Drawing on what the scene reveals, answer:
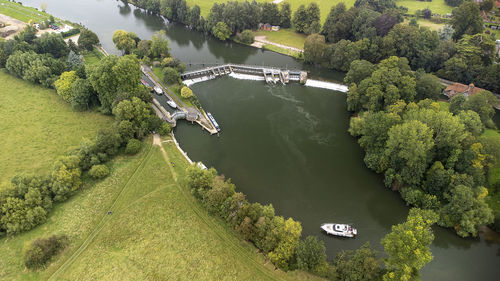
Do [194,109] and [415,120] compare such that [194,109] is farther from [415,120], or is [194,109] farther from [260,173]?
[415,120]

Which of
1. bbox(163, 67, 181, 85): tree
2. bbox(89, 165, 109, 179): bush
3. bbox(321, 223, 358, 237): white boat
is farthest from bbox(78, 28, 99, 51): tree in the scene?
bbox(321, 223, 358, 237): white boat

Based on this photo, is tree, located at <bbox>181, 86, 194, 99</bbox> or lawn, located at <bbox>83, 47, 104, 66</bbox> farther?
lawn, located at <bbox>83, 47, 104, 66</bbox>

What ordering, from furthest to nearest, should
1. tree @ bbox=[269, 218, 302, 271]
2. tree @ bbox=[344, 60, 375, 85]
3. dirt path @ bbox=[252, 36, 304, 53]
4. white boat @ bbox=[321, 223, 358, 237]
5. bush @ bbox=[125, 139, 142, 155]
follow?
dirt path @ bbox=[252, 36, 304, 53] → tree @ bbox=[344, 60, 375, 85] → bush @ bbox=[125, 139, 142, 155] → white boat @ bbox=[321, 223, 358, 237] → tree @ bbox=[269, 218, 302, 271]

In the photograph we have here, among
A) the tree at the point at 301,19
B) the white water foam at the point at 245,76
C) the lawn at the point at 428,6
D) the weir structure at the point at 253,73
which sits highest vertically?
the lawn at the point at 428,6

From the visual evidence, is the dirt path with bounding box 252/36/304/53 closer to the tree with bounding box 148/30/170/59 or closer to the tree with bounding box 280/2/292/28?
the tree with bounding box 280/2/292/28

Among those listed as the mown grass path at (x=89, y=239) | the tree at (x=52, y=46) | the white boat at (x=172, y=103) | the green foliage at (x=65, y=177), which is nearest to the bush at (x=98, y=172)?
the green foliage at (x=65, y=177)

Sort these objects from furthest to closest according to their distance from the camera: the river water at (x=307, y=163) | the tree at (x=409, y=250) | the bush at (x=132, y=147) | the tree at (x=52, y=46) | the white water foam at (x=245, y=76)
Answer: the tree at (x=52, y=46), the white water foam at (x=245, y=76), the bush at (x=132, y=147), the river water at (x=307, y=163), the tree at (x=409, y=250)

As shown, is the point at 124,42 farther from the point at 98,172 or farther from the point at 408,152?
the point at 408,152

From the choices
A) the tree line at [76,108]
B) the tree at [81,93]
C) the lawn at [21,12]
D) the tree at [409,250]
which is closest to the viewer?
the tree at [409,250]

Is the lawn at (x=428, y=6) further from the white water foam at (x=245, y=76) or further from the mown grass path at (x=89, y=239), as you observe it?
the mown grass path at (x=89, y=239)
